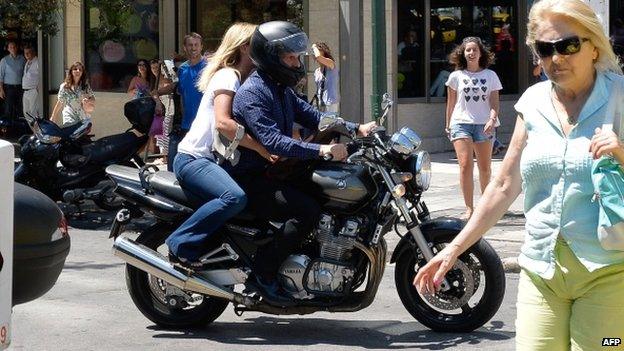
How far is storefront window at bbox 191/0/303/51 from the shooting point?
19.2 metres

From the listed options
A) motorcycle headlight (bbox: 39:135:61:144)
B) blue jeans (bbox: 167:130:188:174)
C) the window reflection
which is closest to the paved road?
blue jeans (bbox: 167:130:188:174)

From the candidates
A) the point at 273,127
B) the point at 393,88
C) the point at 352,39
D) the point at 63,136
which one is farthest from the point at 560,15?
the point at 393,88

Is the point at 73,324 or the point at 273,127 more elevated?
the point at 273,127

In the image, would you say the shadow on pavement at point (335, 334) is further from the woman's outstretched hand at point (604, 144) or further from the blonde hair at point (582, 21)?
the woman's outstretched hand at point (604, 144)

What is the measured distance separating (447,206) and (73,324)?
6.12 meters

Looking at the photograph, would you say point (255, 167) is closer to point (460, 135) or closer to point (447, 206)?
point (460, 135)

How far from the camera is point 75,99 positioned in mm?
15984

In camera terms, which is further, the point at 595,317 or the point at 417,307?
the point at 417,307

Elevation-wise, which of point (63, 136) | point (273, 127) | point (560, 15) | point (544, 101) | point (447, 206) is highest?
point (560, 15)

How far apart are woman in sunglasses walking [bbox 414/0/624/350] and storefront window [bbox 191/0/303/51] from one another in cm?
1486

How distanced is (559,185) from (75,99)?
1261 cm

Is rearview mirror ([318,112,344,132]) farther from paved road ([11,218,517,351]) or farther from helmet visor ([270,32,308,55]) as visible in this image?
paved road ([11,218,517,351])

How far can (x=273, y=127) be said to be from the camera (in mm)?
7223

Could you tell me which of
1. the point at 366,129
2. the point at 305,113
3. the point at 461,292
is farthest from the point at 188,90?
the point at 461,292
